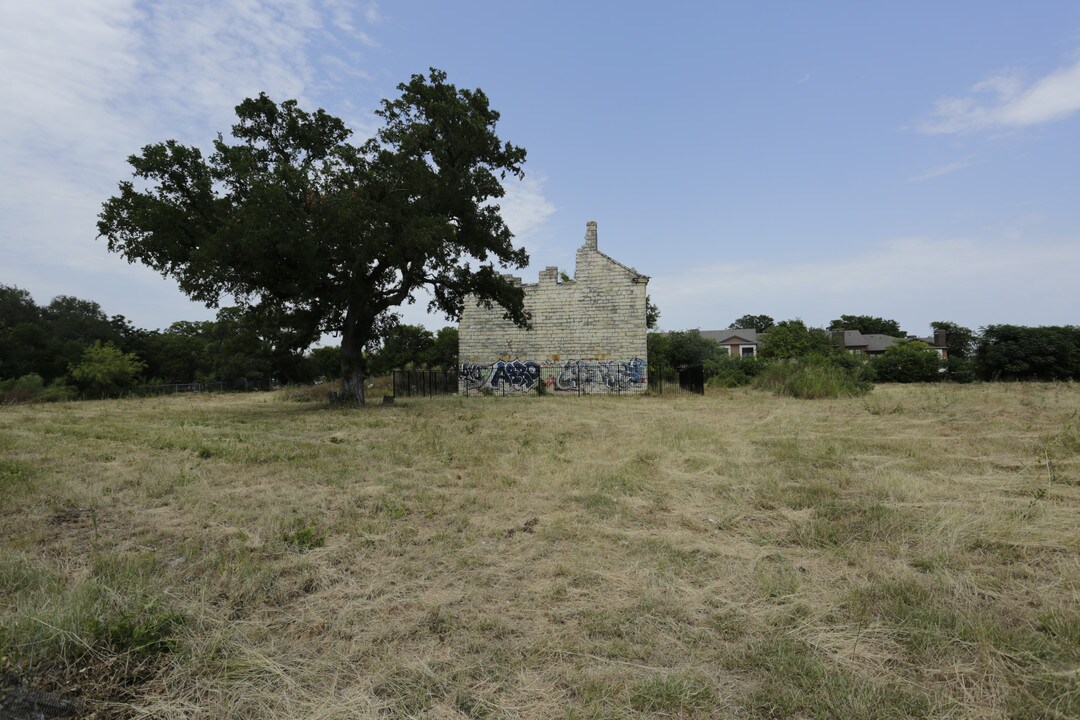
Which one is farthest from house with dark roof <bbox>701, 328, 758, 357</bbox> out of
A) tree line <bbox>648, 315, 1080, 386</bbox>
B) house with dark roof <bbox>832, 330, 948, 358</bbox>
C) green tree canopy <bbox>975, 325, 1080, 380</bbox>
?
green tree canopy <bbox>975, 325, 1080, 380</bbox>

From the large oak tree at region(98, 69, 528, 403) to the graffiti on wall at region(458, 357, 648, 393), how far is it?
927 cm

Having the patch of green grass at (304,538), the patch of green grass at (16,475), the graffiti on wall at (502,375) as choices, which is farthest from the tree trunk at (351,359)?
the patch of green grass at (304,538)

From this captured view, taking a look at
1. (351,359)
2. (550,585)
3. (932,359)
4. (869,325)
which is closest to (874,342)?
(869,325)

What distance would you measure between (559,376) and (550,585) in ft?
84.7

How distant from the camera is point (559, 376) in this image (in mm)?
29609

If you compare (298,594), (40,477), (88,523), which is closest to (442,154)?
(40,477)

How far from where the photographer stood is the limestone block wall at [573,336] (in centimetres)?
2892

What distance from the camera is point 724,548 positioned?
453cm

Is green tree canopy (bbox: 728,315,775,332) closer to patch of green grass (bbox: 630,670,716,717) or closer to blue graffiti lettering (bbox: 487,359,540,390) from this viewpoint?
blue graffiti lettering (bbox: 487,359,540,390)

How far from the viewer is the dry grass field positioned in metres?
2.53

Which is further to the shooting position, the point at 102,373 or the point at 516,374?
the point at 516,374

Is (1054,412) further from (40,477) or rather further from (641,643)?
(40,477)

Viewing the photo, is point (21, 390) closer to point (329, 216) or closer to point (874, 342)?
point (329, 216)

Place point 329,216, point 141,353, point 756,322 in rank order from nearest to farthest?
point 329,216, point 141,353, point 756,322
